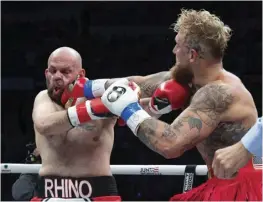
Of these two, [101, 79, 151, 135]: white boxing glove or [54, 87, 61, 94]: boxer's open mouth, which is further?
[54, 87, 61, 94]: boxer's open mouth

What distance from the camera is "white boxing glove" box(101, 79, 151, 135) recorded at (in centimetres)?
168

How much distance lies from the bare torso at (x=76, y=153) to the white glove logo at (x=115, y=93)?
0.38 metres

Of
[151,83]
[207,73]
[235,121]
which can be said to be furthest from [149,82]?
[235,121]

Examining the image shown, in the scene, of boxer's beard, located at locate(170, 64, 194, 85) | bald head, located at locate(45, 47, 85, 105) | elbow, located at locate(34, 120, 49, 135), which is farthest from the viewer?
bald head, located at locate(45, 47, 85, 105)

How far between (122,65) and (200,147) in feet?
10.4

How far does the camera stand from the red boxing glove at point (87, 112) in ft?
6.16

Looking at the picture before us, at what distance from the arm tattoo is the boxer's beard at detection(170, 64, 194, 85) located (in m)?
0.12

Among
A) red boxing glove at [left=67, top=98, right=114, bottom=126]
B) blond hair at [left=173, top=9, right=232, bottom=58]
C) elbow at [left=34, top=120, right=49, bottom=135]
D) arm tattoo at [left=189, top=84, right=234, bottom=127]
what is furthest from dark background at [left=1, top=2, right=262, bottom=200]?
arm tattoo at [left=189, top=84, right=234, bottom=127]

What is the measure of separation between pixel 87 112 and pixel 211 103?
45 cm

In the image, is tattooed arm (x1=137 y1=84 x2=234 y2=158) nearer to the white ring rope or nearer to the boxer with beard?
the boxer with beard

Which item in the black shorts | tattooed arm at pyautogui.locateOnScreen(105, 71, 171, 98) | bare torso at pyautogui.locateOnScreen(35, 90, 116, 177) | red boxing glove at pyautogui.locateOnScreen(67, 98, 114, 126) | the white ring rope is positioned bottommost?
the white ring rope

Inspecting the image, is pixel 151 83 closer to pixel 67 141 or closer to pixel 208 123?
pixel 67 141

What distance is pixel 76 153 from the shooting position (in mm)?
2117

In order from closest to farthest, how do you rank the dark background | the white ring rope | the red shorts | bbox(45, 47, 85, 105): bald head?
the red shorts < bbox(45, 47, 85, 105): bald head < the white ring rope < the dark background
